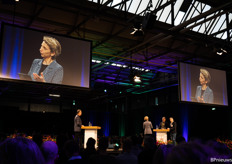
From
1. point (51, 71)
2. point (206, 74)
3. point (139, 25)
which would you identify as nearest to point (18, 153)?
point (51, 71)

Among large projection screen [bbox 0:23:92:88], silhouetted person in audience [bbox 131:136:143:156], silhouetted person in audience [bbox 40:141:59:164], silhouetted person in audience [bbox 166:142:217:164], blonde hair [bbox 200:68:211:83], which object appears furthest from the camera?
blonde hair [bbox 200:68:211:83]

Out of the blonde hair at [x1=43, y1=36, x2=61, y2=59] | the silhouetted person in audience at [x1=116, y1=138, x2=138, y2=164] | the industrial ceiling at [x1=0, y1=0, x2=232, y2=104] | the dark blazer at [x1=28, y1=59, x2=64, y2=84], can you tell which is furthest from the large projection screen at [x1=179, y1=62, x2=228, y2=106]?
the silhouetted person in audience at [x1=116, y1=138, x2=138, y2=164]

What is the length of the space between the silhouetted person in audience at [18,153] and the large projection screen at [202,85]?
8991 mm

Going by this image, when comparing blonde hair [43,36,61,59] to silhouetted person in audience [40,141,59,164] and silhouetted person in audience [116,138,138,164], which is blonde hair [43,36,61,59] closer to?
silhouetted person in audience [116,138,138,164]

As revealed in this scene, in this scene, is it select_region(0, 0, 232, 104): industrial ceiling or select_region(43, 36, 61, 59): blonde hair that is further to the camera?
select_region(0, 0, 232, 104): industrial ceiling

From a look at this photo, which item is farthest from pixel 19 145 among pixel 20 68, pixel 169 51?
pixel 169 51

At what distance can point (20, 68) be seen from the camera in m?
6.98

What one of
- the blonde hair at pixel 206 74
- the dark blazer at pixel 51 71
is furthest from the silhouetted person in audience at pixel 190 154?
the blonde hair at pixel 206 74

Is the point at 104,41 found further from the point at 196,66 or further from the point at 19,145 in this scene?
the point at 19,145

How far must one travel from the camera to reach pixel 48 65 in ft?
24.4

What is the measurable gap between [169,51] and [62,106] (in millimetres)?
14228

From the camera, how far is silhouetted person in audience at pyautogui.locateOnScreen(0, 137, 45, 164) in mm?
1024

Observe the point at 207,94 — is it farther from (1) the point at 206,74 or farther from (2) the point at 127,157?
(2) the point at 127,157

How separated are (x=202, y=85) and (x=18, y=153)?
33.6 feet
